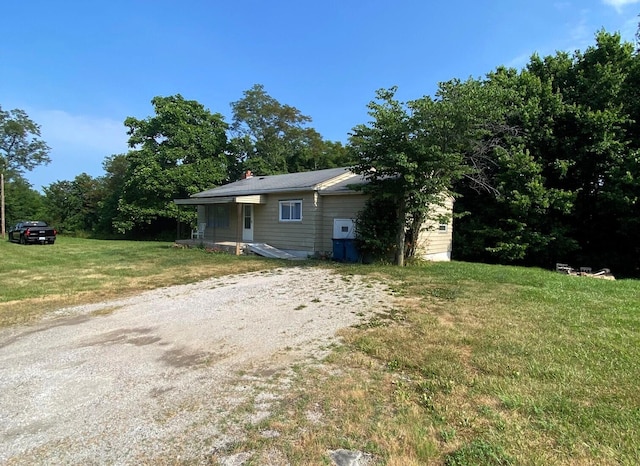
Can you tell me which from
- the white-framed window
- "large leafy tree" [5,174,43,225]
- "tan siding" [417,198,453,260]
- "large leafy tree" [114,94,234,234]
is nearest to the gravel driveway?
"tan siding" [417,198,453,260]

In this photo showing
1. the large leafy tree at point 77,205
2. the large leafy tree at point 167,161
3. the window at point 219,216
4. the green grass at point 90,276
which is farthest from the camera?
the large leafy tree at point 77,205

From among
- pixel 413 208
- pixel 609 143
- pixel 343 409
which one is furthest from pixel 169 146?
pixel 343 409

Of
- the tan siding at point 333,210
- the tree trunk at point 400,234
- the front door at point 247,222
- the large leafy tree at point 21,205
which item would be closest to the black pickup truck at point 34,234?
the front door at point 247,222

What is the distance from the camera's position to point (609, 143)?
13.9 meters

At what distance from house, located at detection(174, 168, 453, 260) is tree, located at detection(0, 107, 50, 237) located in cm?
4216

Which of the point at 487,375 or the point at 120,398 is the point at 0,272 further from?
the point at 487,375

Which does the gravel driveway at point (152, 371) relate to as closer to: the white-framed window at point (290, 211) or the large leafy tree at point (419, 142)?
the large leafy tree at point (419, 142)

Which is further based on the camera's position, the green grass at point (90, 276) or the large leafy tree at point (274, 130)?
the large leafy tree at point (274, 130)

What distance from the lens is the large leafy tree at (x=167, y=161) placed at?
90.8 ft

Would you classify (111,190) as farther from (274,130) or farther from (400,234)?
(400,234)

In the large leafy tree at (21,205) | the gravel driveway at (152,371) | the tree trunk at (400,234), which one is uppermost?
the large leafy tree at (21,205)

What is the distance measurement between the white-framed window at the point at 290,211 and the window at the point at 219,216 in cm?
400

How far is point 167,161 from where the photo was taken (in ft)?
94.5

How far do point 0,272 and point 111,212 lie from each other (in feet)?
77.2
